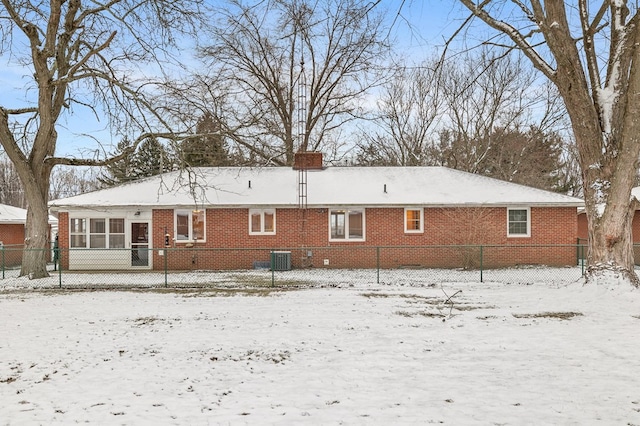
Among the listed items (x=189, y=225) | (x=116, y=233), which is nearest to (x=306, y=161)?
(x=189, y=225)

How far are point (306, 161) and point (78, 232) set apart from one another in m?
11.2

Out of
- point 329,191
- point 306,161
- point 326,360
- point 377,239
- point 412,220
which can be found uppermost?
point 306,161

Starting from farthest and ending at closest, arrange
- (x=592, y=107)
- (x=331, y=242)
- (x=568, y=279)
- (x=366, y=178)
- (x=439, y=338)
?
(x=366, y=178), (x=331, y=242), (x=568, y=279), (x=592, y=107), (x=439, y=338)

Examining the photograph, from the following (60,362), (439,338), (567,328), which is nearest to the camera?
(60,362)

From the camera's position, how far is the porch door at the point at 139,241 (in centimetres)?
2058

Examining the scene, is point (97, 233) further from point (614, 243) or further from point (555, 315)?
Answer: point (614, 243)

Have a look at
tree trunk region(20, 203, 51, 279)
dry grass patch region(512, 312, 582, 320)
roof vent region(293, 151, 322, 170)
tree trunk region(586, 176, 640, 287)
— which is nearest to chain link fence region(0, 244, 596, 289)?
tree trunk region(20, 203, 51, 279)

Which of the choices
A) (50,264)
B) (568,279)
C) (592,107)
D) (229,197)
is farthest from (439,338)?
(50,264)

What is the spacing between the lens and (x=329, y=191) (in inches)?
850

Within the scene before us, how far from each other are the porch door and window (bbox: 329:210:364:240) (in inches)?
323

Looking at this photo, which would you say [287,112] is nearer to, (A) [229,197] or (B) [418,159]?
(B) [418,159]

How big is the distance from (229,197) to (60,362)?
47.4ft

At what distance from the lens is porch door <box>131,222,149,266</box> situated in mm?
20578

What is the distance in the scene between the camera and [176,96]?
16.8 m
